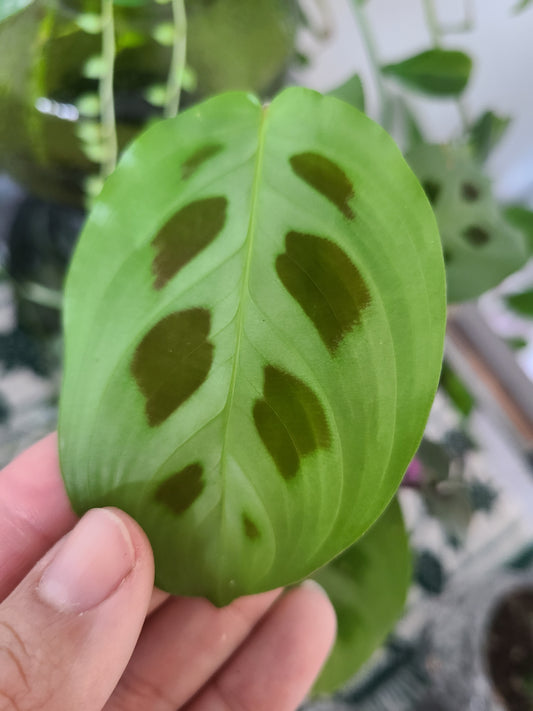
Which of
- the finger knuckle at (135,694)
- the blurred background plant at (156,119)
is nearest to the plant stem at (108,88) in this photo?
the blurred background plant at (156,119)

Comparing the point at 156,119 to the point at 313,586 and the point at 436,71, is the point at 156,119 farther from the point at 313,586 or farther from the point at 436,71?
the point at 313,586

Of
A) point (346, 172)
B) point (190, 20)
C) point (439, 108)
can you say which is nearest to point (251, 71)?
point (190, 20)

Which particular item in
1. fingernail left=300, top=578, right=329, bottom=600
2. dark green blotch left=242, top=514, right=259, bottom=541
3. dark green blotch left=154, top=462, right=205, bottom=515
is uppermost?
dark green blotch left=154, top=462, right=205, bottom=515

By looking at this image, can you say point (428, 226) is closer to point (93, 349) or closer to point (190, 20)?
point (93, 349)

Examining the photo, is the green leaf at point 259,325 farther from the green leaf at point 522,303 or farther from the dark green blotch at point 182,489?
the green leaf at point 522,303

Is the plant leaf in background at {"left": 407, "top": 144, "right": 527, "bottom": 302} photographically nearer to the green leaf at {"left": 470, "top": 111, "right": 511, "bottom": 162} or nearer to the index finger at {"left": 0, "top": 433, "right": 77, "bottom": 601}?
the green leaf at {"left": 470, "top": 111, "right": 511, "bottom": 162}

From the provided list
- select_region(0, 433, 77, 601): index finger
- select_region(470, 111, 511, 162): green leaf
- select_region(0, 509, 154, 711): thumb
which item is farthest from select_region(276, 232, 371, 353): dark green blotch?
select_region(470, 111, 511, 162): green leaf

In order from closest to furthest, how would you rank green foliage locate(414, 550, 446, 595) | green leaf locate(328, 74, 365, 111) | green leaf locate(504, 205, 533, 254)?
green leaf locate(328, 74, 365, 111)
green leaf locate(504, 205, 533, 254)
green foliage locate(414, 550, 446, 595)
